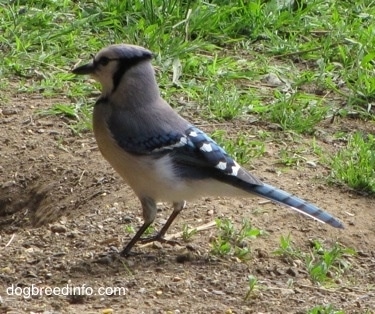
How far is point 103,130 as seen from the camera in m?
5.60

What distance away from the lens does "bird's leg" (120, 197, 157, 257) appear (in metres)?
5.56

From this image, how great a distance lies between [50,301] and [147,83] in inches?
52.0

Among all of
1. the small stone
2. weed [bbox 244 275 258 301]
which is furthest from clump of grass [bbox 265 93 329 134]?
weed [bbox 244 275 258 301]

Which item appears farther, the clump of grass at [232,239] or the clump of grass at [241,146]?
the clump of grass at [241,146]

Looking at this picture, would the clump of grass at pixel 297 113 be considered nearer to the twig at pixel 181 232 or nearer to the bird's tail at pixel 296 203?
the twig at pixel 181 232

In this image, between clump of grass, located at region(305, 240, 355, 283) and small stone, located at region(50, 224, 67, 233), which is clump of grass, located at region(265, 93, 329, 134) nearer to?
clump of grass, located at region(305, 240, 355, 283)

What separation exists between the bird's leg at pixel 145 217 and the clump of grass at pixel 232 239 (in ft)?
1.15

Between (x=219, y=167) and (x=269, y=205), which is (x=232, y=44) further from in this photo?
(x=219, y=167)

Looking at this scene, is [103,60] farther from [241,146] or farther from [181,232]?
[241,146]

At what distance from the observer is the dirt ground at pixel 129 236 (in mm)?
5117

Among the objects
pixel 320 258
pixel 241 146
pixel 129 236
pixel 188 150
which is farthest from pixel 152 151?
pixel 241 146

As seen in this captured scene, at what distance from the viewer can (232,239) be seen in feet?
18.8

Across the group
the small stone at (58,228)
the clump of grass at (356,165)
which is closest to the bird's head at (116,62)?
the small stone at (58,228)

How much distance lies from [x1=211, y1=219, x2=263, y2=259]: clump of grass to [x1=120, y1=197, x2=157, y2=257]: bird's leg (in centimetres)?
35
